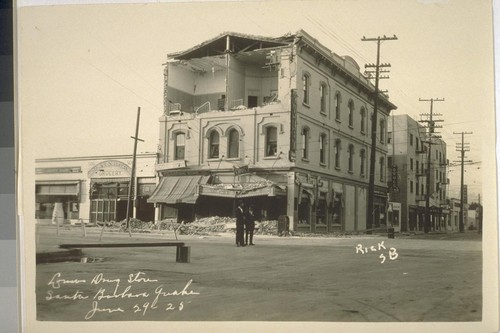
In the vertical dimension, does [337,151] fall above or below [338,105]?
below

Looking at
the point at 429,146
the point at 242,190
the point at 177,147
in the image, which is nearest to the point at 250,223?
the point at 242,190

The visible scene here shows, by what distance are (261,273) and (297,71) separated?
1.74m

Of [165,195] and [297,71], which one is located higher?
[297,71]

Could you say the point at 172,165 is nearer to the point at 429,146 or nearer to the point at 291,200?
the point at 291,200

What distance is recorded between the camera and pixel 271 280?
16.8ft

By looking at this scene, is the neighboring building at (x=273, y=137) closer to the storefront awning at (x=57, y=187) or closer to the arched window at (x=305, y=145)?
the arched window at (x=305, y=145)

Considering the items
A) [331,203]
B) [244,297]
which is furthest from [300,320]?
[331,203]

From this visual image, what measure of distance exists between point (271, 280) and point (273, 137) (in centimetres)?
120

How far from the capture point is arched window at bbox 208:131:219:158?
5406mm

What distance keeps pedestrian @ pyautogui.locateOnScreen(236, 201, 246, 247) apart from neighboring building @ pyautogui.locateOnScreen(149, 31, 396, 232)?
0.08 meters

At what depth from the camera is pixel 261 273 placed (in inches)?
203

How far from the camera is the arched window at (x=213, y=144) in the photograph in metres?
5.41

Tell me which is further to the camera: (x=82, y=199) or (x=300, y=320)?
(x=82, y=199)

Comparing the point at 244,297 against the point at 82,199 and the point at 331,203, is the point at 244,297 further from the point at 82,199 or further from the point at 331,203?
the point at 82,199
